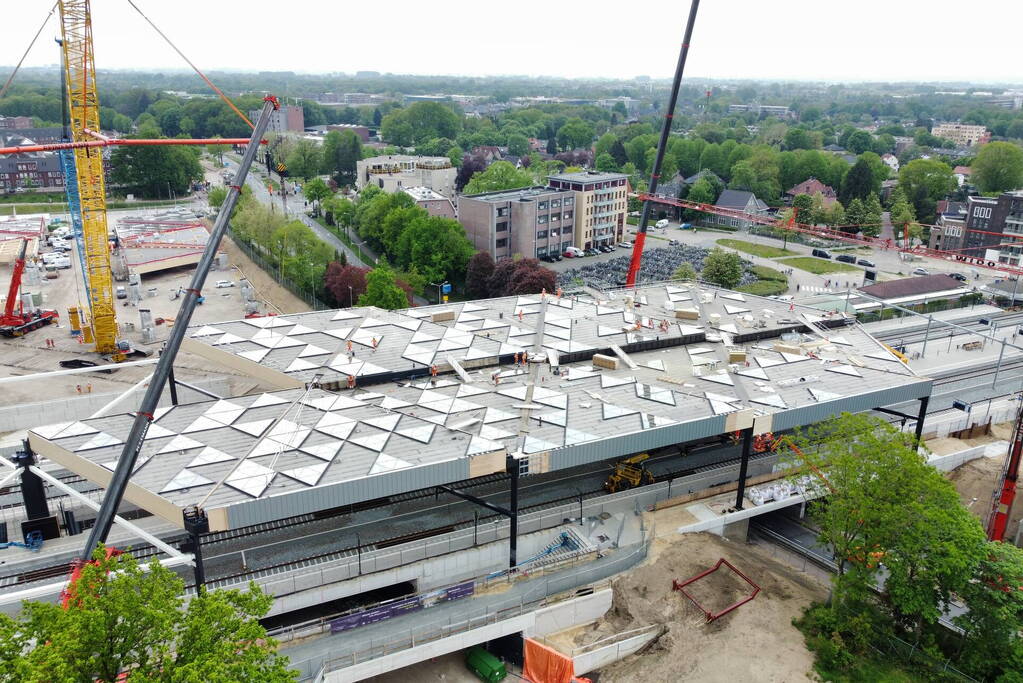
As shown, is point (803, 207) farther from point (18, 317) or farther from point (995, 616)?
point (18, 317)

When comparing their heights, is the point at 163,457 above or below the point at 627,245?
above

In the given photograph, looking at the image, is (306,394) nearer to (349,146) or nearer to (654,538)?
(654,538)

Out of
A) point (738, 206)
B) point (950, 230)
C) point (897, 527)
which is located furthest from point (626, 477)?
point (738, 206)

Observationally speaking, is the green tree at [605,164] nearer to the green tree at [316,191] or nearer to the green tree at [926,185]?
the green tree at [926,185]

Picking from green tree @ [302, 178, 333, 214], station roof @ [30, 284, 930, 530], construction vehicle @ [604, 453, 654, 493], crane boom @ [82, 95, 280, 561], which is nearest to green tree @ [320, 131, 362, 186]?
green tree @ [302, 178, 333, 214]

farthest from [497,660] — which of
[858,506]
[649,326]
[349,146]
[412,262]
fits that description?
[349,146]

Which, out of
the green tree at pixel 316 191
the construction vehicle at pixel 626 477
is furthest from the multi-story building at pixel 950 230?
the green tree at pixel 316 191
